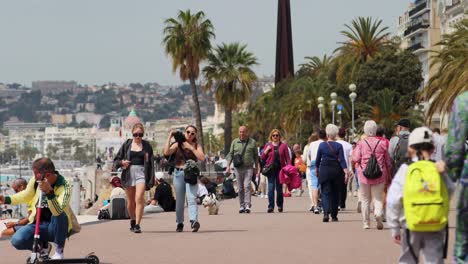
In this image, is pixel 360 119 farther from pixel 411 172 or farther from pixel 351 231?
pixel 411 172

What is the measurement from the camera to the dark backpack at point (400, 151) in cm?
1703

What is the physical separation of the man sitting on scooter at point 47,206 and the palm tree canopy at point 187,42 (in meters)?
65.3

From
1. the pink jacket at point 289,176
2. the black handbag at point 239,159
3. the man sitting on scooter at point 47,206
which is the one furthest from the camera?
the pink jacket at point 289,176

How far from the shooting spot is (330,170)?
2077 cm

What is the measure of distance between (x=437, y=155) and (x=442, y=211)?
9475 millimetres

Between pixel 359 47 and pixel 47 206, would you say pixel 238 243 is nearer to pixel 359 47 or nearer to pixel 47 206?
pixel 47 206

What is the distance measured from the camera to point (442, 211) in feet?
28.6

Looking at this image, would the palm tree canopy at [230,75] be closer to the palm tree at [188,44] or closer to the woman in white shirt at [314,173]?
the palm tree at [188,44]

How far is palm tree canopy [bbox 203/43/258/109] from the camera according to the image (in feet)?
276

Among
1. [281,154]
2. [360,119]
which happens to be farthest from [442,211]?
[360,119]

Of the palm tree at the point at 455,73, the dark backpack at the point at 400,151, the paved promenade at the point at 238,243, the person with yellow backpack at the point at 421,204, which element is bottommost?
the paved promenade at the point at 238,243

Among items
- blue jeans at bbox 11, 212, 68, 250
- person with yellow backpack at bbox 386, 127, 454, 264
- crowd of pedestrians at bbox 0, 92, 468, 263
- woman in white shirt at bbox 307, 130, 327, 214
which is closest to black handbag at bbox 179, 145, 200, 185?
crowd of pedestrians at bbox 0, 92, 468, 263

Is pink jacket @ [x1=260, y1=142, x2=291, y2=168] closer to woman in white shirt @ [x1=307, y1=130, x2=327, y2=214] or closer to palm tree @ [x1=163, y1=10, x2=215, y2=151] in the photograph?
woman in white shirt @ [x1=307, y1=130, x2=327, y2=214]

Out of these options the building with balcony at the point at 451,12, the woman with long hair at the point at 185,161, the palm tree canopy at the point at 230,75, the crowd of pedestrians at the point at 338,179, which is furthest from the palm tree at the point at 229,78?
the woman with long hair at the point at 185,161
